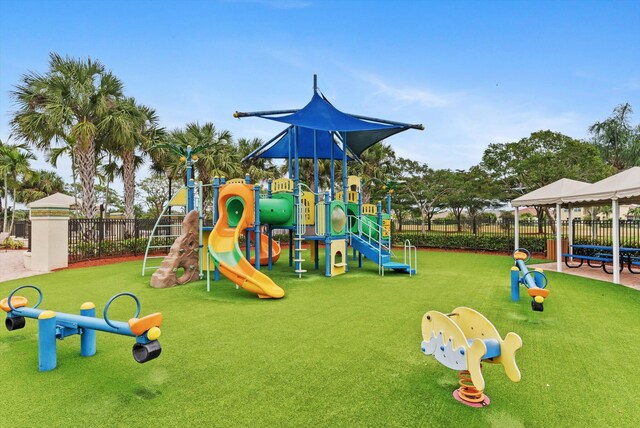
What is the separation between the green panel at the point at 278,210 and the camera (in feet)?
34.5

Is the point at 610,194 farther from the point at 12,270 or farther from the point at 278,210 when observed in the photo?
the point at 12,270

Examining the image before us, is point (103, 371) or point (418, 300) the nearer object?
point (103, 371)

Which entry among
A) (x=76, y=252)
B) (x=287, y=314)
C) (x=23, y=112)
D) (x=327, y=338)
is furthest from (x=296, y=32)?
(x=23, y=112)

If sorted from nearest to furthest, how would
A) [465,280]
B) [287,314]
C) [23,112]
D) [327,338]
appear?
[327,338] < [287,314] < [465,280] < [23,112]

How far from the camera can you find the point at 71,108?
53.1ft

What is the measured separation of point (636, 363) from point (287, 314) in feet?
15.6

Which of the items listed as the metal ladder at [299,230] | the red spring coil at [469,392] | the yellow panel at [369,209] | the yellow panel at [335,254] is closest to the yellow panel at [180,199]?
the metal ladder at [299,230]

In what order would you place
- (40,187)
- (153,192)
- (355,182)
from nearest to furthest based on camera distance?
(355,182)
(40,187)
(153,192)

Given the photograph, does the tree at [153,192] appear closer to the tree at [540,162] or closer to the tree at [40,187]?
the tree at [40,187]

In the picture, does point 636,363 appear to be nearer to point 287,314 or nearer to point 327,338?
point 327,338

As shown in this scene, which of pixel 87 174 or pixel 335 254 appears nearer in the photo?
pixel 335 254

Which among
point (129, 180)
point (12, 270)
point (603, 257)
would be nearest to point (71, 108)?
point (129, 180)

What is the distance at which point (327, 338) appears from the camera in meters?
4.96

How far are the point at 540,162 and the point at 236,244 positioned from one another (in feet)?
79.3
